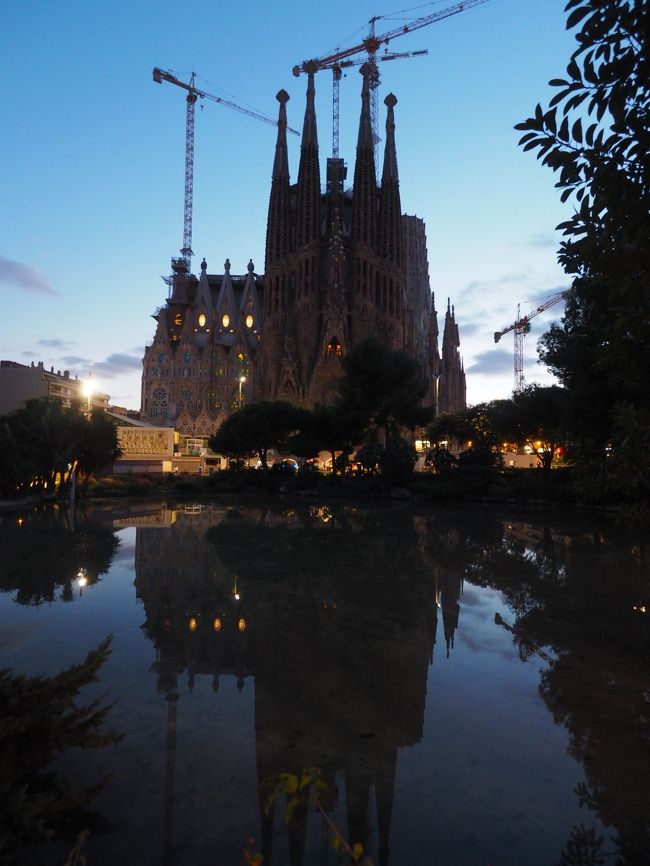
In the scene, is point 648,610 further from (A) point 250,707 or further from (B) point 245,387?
(B) point 245,387

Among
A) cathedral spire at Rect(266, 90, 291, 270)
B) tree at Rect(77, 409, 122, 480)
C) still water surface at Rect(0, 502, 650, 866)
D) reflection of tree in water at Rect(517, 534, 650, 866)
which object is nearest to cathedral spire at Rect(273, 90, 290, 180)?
cathedral spire at Rect(266, 90, 291, 270)

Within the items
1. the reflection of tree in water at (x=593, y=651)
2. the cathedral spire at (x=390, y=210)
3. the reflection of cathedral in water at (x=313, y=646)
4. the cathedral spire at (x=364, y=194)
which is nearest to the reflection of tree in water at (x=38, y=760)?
the reflection of cathedral in water at (x=313, y=646)

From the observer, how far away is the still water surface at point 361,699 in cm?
323

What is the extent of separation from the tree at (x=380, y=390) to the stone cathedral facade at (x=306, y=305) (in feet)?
75.2

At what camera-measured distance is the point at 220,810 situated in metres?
3.38

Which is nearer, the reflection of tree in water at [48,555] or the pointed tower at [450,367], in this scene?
the reflection of tree in water at [48,555]

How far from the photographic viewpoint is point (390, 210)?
68.7 metres

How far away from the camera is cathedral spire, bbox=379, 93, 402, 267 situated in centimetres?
6788

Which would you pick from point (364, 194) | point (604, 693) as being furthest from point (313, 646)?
point (364, 194)

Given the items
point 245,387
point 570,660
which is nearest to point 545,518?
point 570,660

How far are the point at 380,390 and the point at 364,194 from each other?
3836 cm

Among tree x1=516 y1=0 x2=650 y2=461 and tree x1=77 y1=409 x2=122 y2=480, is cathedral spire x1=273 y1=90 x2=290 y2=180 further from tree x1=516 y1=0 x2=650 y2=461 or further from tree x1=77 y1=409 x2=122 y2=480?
tree x1=516 y1=0 x2=650 y2=461

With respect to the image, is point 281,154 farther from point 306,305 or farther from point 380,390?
point 380,390

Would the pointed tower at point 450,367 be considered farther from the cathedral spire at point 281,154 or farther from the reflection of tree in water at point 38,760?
the reflection of tree in water at point 38,760
